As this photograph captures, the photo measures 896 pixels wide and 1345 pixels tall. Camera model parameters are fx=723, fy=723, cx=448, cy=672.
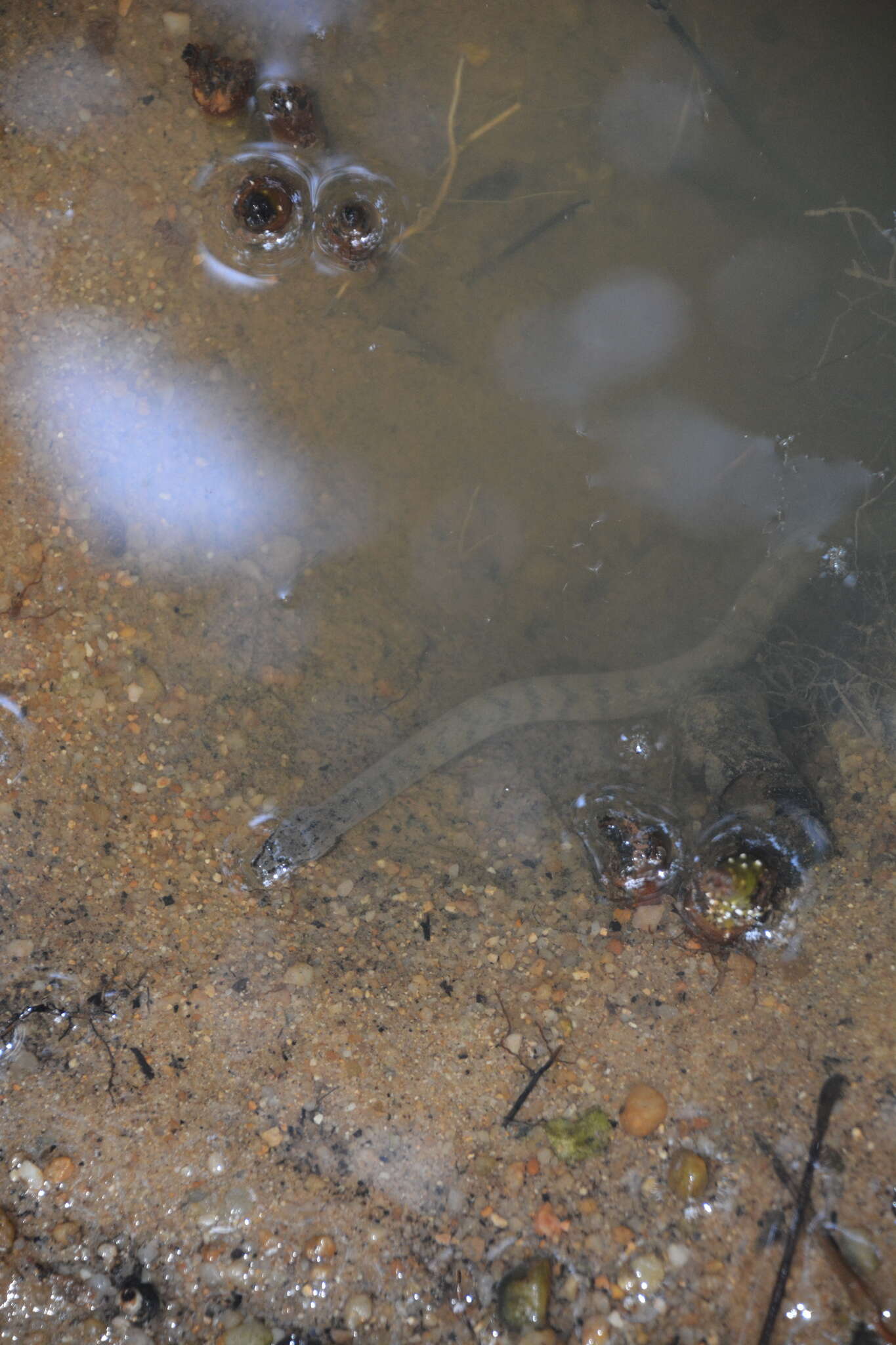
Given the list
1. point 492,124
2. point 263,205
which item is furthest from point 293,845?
point 492,124

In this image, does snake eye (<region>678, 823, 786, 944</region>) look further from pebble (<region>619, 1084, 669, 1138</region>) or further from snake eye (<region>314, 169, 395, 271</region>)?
snake eye (<region>314, 169, 395, 271</region>)

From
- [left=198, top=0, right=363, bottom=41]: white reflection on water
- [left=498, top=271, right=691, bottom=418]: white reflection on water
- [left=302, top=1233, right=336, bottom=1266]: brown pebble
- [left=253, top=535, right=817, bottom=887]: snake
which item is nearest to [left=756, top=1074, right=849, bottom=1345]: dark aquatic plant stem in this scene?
[left=302, top=1233, right=336, bottom=1266]: brown pebble

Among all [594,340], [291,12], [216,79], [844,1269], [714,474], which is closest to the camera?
[844,1269]

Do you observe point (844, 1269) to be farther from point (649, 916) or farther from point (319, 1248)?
point (319, 1248)

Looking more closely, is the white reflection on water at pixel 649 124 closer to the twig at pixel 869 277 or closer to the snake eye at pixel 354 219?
the twig at pixel 869 277

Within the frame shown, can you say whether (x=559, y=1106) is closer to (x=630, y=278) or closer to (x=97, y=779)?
(x=97, y=779)

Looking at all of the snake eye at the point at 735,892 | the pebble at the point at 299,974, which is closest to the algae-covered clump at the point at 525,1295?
the pebble at the point at 299,974

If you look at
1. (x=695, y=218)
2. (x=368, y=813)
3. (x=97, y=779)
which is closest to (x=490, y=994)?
(x=368, y=813)
